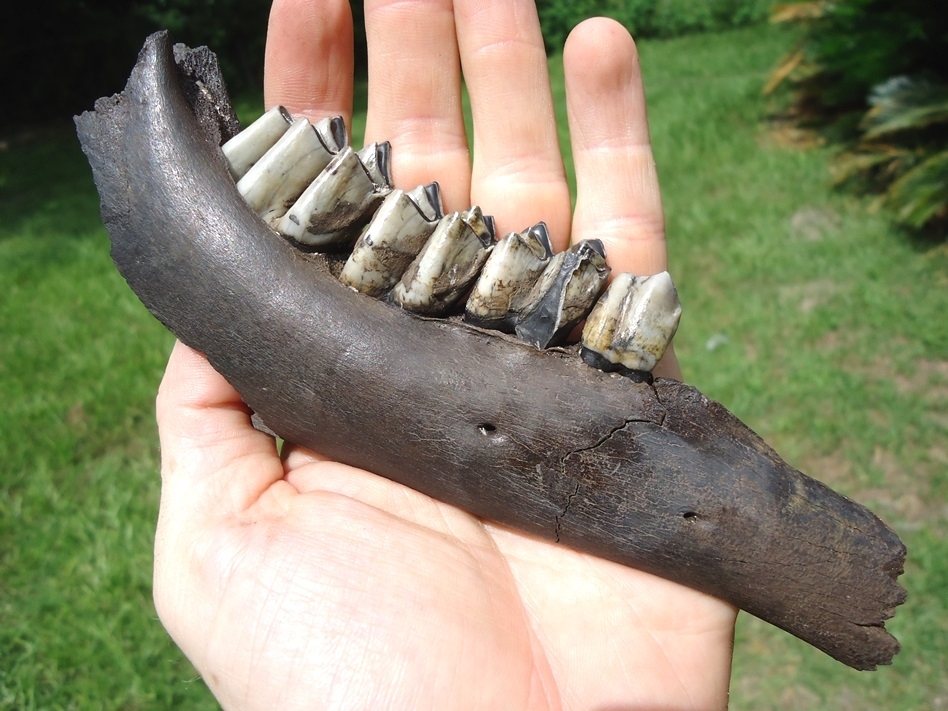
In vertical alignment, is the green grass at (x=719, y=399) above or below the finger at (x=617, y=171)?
below

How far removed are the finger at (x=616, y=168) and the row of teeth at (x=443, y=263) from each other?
24.3 inches

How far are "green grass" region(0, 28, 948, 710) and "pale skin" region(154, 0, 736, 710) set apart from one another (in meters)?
1.56

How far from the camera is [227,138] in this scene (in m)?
2.28

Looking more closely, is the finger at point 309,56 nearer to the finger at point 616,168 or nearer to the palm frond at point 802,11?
the finger at point 616,168

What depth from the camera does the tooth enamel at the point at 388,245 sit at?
81.1 inches

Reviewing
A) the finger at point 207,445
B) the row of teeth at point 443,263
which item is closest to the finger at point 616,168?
the row of teeth at point 443,263

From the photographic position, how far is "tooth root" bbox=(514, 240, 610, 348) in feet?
6.75

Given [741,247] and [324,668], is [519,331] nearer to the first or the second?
[324,668]

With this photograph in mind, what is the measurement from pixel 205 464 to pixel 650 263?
1.62 meters

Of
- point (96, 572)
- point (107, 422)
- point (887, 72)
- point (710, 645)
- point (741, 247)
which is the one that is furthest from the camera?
point (887, 72)

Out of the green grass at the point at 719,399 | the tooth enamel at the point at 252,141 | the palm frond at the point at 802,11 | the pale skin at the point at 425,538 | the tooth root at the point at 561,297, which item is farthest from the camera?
the palm frond at the point at 802,11

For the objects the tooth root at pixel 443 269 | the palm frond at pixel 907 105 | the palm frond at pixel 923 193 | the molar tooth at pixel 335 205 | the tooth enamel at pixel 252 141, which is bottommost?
the palm frond at pixel 923 193

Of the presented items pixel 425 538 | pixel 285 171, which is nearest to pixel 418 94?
pixel 285 171

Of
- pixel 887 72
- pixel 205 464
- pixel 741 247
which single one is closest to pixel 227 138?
pixel 205 464
